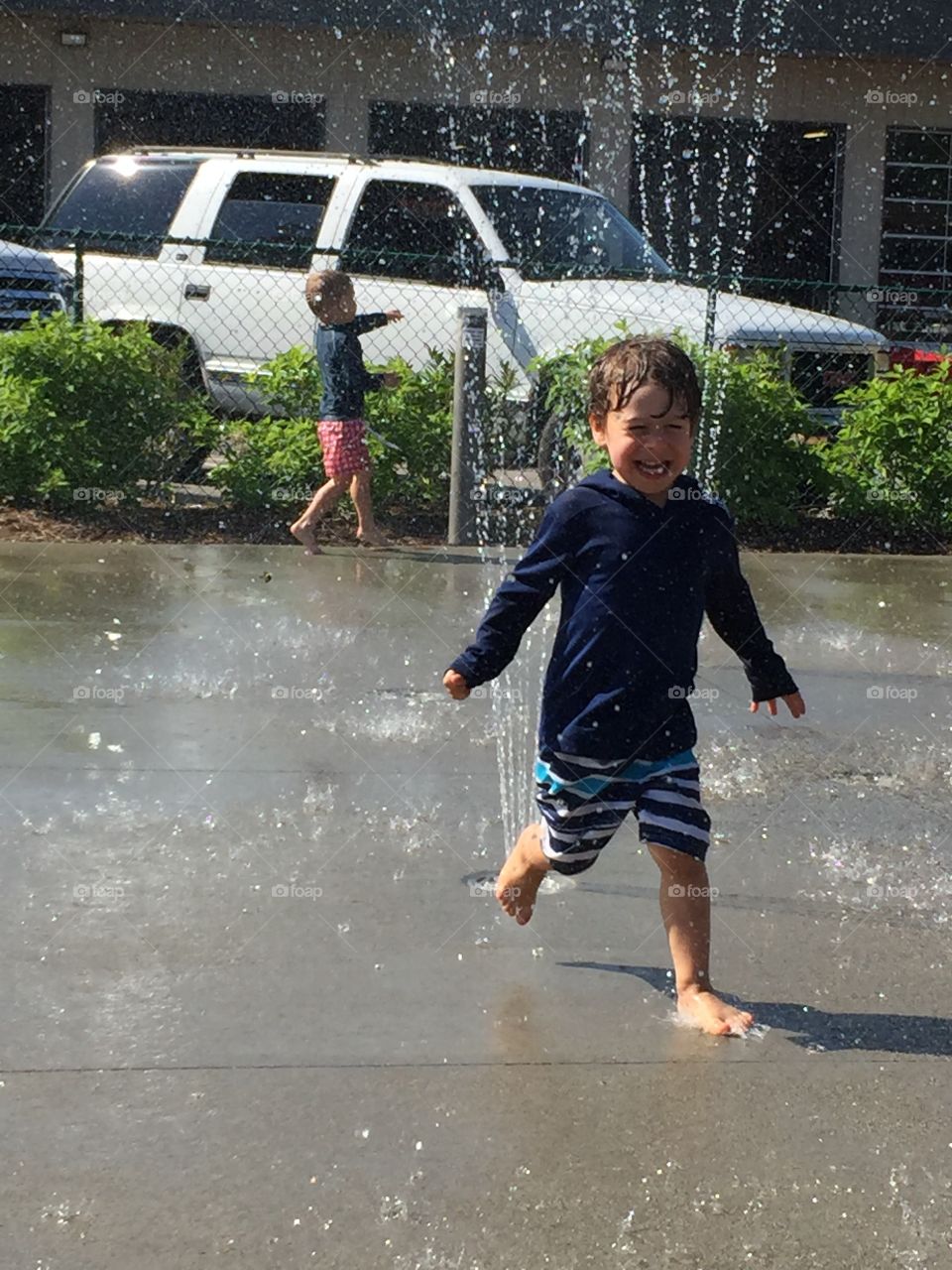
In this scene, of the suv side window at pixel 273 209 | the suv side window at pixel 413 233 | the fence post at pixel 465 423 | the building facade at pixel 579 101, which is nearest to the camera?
the fence post at pixel 465 423

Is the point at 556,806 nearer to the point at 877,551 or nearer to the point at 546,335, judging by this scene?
the point at 877,551

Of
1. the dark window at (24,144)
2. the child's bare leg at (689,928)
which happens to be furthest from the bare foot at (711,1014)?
the dark window at (24,144)

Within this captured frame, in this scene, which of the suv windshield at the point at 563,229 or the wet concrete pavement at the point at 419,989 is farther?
the suv windshield at the point at 563,229

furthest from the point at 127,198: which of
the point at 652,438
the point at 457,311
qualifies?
the point at 652,438

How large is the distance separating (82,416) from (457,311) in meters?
2.09

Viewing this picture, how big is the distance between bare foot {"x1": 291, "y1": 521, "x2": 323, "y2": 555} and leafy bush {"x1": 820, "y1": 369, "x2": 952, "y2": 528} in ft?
9.63

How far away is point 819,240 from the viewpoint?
19.3 metres

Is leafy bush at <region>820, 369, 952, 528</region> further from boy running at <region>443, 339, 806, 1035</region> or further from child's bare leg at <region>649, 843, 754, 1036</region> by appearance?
child's bare leg at <region>649, 843, 754, 1036</region>

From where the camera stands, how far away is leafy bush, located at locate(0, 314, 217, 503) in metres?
A: 9.53

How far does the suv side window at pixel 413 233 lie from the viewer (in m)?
11.4

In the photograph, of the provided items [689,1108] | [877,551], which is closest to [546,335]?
[877,551]

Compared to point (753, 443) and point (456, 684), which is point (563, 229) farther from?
point (456, 684)

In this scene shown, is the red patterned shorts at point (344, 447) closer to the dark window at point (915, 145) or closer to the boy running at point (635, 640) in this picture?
the boy running at point (635, 640)

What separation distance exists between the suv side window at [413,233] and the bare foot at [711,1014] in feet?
25.8
